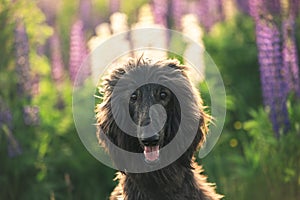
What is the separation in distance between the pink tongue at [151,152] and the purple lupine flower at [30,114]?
4.02 m

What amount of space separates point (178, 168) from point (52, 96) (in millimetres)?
5394

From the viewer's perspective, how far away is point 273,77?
8.11 metres

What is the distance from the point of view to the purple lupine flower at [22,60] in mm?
9070

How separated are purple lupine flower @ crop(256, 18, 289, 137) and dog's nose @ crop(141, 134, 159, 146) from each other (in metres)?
3.28

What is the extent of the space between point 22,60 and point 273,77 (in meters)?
2.92

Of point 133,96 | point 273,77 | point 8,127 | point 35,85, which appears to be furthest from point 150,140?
point 35,85

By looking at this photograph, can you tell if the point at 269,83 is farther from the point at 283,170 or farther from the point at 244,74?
the point at 244,74

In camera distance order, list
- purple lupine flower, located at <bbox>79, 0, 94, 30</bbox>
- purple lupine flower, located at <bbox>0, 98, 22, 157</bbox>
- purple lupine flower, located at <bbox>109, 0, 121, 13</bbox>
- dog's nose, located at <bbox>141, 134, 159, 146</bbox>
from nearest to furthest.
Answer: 1. dog's nose, located at <bbox>141, 134, 159, 146</bbox>
2. purple lupine flower, located at <bbox>0, 98, 22, 157</bbox>
3. purple lupine flower, located at <bbox>109, 0, 121, 13</bbox>
4. purple lupine flower, located at <bbox>79, 0, 94, 30</bbox>

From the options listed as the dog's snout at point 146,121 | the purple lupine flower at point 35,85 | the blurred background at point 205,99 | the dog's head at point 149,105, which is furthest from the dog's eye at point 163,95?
the purple lupine flower at point 35,85

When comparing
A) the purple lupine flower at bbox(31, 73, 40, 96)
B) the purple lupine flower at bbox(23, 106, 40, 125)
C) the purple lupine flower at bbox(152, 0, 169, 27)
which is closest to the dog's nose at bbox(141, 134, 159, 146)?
the purple lupine flower at bbox(23, 106, 40, 125)

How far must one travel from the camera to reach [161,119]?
16.4 ft

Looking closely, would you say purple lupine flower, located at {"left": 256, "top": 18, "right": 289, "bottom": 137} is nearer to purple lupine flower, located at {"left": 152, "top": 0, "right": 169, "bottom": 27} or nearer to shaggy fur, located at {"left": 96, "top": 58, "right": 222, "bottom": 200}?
purple lupine flower, located at {"left": 152, "top": 0, "right": 169, "bottom": 27}

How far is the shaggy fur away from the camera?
5.17m

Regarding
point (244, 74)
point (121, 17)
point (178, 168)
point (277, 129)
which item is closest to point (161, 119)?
point (178, 168)
